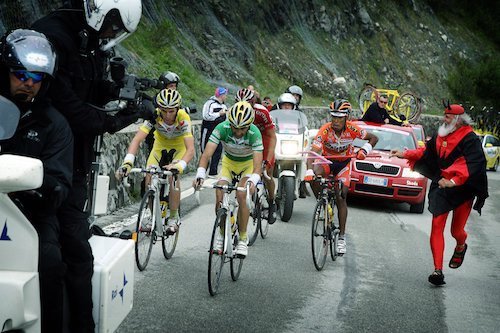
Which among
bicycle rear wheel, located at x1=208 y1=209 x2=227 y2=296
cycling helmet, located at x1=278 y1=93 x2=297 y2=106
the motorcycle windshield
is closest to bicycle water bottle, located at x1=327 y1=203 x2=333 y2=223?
bicycle rear wheel, located at x1=208 y1=209 x2=227 y2=296

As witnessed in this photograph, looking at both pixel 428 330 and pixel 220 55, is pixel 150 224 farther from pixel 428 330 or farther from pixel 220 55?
pixel 220 55

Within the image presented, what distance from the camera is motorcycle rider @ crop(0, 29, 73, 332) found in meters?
3.72

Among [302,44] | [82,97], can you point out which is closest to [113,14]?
[82,97]

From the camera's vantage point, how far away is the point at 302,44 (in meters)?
42.8

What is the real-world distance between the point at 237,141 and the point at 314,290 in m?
1.88

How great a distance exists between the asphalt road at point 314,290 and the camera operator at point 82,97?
1.87m

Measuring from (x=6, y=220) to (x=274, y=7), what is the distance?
38.3 meters

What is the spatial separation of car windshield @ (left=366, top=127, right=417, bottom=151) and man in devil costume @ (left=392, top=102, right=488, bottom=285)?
23.0ft

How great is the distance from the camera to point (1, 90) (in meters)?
3.92

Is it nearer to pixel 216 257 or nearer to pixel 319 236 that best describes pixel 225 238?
pixel 216 257

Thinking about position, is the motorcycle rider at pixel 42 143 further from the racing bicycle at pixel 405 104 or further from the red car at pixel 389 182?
the racing bicycle at pixel 405 104

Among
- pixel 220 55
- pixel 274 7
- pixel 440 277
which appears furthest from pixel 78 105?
pixel 274 7

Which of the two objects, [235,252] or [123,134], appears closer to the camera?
[235,252]

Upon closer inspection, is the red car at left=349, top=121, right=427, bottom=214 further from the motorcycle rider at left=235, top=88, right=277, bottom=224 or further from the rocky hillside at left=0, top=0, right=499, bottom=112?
the rocky hillside at left=0, top=0, right=499, bottom=112
